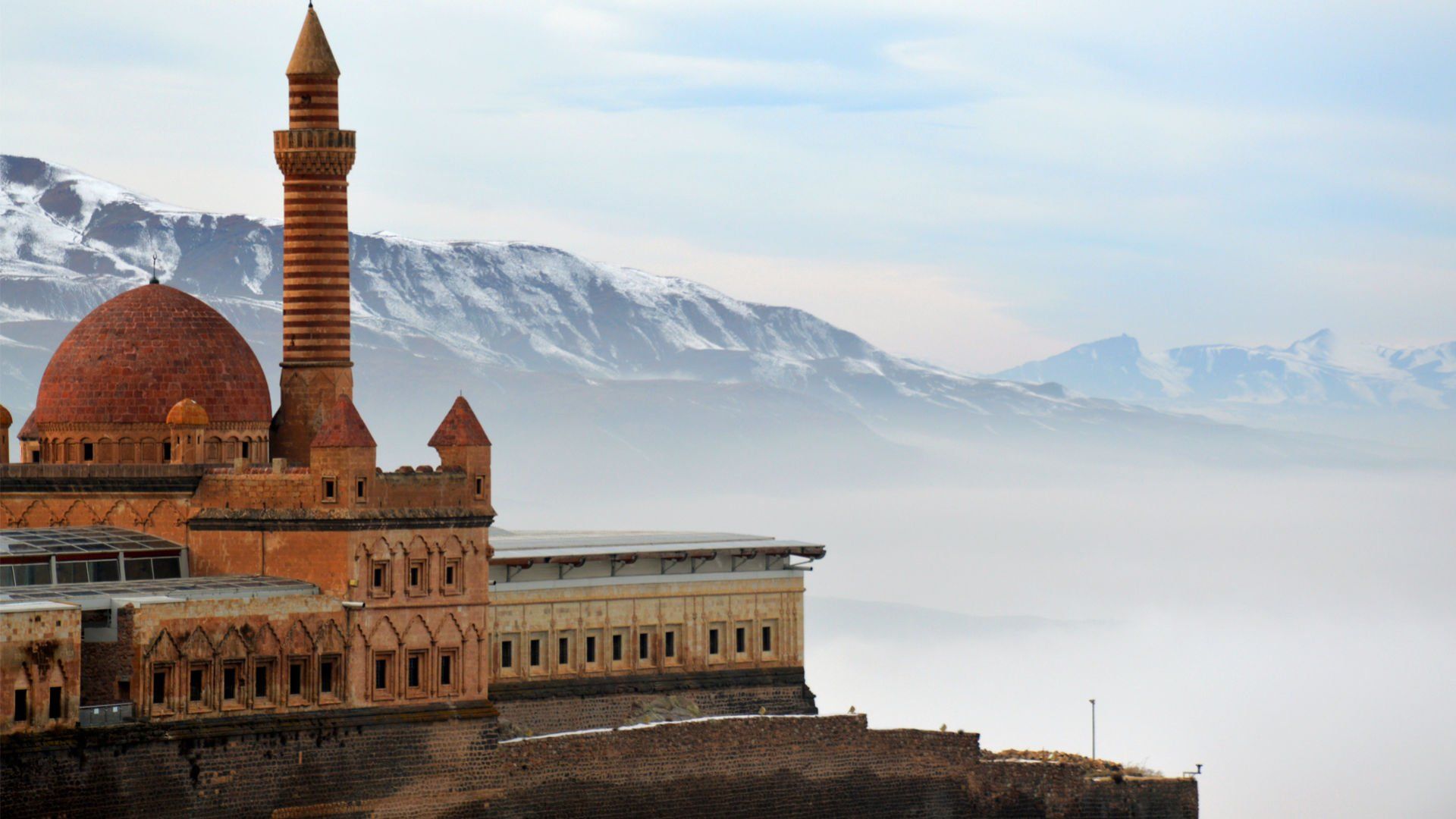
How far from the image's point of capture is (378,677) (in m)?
73.1

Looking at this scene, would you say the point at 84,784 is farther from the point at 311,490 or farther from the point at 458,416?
the point at 458,416

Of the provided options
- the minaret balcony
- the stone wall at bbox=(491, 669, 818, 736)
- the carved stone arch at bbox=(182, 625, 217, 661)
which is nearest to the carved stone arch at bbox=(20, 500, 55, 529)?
the carved stone arch at bbox=(182, 625, 217, 661)

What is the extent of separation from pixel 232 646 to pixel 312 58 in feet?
70.9

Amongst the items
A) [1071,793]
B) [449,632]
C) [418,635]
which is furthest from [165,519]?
[1071,793]

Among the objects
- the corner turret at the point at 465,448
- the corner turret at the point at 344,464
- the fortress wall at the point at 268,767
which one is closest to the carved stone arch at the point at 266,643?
the fortress wall at the point at 268,767

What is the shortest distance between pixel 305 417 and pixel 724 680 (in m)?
15.4

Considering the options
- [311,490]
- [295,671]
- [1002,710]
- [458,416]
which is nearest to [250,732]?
[295,671]

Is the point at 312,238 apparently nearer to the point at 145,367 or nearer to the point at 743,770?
the point at 145,367

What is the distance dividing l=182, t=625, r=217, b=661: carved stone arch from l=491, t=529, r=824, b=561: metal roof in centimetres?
1361

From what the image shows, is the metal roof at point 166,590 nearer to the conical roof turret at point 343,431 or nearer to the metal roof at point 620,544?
the conical roof turret at point 343,431

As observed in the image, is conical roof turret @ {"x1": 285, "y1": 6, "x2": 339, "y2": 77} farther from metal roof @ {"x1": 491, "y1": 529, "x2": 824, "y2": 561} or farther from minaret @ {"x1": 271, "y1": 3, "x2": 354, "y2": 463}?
metal roof @ {"x1": 491, "y1": 529, "x2": 824, "y2": 561}

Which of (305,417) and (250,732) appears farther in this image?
(305,417)

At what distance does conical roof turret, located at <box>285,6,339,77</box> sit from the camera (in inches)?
3270

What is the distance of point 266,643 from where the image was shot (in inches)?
2753
